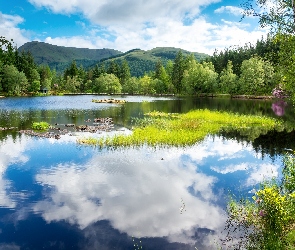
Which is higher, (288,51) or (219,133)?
(288,51)

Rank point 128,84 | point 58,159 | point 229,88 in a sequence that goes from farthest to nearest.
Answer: point 128,84 → point 229,88 → point 58,159

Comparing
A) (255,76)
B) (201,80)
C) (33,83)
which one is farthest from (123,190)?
(33,83)

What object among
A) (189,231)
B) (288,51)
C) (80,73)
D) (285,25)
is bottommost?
(189,231)

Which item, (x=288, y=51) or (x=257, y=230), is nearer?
(x=257, y=230)

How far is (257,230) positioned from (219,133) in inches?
1042

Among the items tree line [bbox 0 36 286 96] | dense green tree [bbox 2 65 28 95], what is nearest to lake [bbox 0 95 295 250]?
tree line [bbox 0 36 286 96]

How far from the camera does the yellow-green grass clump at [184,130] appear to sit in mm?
30984

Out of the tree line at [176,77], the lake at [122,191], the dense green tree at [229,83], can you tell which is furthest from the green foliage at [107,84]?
the lake at [122,191]

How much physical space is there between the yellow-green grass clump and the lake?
2175mm

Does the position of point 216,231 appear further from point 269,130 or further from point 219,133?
point 269,130

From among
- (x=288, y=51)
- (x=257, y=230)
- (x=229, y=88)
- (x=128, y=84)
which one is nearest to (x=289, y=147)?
(x=288, y=51)

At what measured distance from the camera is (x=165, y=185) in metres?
18.9

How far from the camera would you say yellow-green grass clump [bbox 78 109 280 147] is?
31.0 meters

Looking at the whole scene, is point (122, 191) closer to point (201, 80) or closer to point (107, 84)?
point (201, 80)
